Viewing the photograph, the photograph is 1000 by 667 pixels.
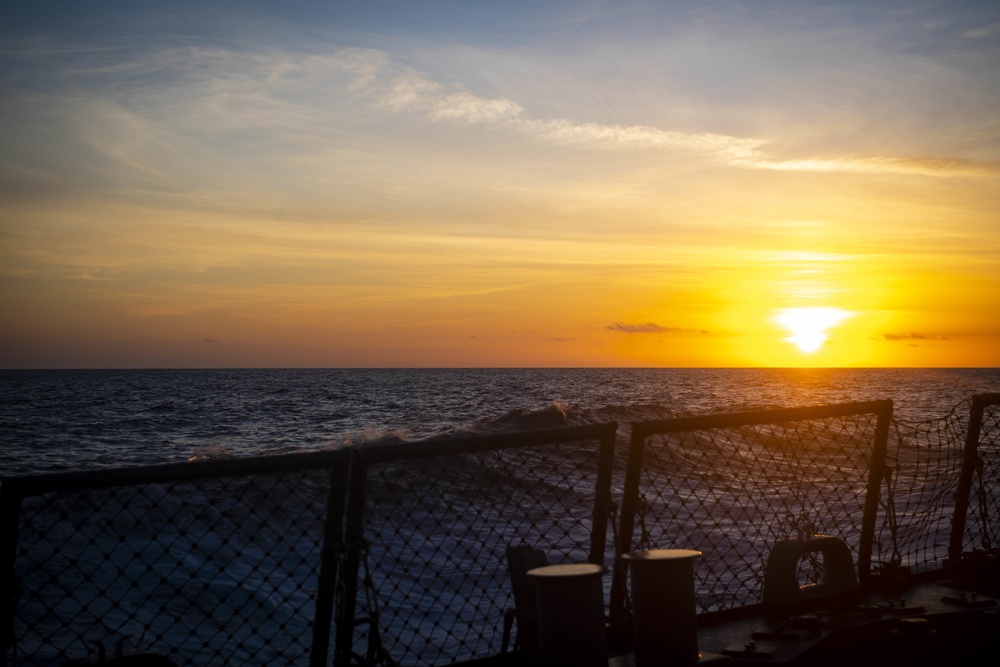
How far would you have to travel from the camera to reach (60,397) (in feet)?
246

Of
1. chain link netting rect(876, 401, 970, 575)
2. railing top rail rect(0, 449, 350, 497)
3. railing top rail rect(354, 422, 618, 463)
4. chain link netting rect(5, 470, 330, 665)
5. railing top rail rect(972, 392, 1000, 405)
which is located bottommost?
chain link netting rect(5, 470, 330, 665)

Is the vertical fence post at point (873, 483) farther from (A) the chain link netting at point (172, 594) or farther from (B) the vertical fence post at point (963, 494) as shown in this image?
(A) the chain link netting at point (172, 594)

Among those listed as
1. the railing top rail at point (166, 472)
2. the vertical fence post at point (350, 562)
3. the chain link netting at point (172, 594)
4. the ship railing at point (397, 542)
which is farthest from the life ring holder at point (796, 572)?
the chain link netting at point (172, 594)

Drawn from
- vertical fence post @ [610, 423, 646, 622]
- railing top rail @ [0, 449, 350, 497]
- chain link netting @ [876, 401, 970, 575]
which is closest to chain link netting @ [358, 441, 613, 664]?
vertical fence post @ [610, 423, 646, 622]

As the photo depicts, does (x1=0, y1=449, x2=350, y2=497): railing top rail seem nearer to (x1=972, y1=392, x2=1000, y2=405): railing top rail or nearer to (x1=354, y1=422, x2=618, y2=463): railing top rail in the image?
(x1=354, y1=422, x2=618, y2=463): railing top rail

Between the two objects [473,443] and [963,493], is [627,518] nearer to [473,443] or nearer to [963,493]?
[473,443]

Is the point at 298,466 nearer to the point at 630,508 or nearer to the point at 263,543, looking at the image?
the point at 630,508

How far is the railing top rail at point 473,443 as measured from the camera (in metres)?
3.69

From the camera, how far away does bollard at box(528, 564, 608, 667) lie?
3.60 meters

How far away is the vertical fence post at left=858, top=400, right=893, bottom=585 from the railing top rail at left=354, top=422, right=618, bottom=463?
1.99 m

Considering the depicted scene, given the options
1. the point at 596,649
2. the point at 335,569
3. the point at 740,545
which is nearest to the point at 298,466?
the point at 335,569

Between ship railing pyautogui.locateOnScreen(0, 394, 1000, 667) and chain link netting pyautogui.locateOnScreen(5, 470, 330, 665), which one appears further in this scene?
chain link netting pyautogui.locateOnScreen(5, 470, 330, 665)

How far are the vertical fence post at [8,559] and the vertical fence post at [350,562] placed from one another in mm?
1236

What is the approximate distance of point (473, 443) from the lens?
3.94 metres
